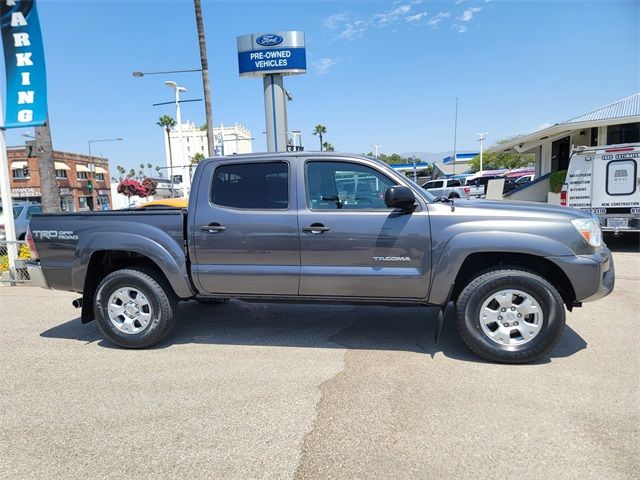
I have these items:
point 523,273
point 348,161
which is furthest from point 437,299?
point 348,161

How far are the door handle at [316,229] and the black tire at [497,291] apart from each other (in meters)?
1.39

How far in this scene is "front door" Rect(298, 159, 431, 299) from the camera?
4090 mm

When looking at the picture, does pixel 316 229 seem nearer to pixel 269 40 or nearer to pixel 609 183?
pixel 609 183

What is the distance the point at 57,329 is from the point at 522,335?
5309 mm

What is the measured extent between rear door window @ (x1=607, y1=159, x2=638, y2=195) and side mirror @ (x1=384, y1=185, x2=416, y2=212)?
7526 mm

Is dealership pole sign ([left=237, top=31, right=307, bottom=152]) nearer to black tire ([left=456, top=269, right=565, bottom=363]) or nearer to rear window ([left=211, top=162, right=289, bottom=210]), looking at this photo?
rear window ([left=211, top=162, right=289, bottom=210])

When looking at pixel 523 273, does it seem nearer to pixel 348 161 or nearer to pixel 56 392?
pixel 348 161

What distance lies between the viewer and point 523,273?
393cm

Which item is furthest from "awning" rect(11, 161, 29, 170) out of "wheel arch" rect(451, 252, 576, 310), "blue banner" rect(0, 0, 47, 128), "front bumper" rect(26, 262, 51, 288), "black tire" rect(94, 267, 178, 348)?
"wheel arch" rect(451, 252, 576, 310)

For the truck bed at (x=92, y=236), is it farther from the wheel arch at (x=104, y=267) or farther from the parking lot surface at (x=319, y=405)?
the parking lot surface at (x=319, y=405)

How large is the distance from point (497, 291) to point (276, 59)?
1420cm

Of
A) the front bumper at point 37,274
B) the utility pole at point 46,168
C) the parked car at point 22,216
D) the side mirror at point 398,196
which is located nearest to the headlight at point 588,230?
the side mirror at point 398,196

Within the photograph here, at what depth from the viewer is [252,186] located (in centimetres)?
448

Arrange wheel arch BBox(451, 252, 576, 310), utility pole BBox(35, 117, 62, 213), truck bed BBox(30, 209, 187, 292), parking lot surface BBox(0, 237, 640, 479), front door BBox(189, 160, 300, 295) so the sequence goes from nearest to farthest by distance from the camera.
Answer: parking lot surface BBox(0, 237, 640, 479) < wheel arch BBox(451, 252, 576, 310) < front door BBox(189, 160, 300, 295) < truck bed BBox(30, 209, 187, 292) < utility pole BBox(35, 117, 62, 213)
